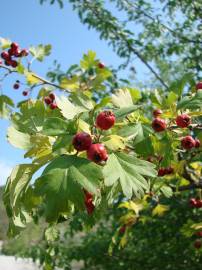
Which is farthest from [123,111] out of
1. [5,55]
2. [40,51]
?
[40,51]

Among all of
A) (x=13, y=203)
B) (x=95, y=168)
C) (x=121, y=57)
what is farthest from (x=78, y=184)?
(x=121, y=57)

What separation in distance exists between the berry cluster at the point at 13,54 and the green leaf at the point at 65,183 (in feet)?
7.11

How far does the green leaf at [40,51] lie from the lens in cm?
353

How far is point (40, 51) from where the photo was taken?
11.7ft

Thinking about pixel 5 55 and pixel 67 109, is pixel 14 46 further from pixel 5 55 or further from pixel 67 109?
pixel 67 109

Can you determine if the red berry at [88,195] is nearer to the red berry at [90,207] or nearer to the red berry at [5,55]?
the red berry at [90,207]

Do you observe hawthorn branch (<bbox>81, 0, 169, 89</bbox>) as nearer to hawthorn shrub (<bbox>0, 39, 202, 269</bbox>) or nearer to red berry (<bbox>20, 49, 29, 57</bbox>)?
red berry (<bbox>20, 49, 29, 57</bbox>)

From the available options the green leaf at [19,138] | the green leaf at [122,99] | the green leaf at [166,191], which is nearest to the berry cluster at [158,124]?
the green leaf at [122,99]

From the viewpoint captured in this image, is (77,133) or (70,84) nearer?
(77,133)

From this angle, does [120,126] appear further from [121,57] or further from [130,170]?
[121,57]

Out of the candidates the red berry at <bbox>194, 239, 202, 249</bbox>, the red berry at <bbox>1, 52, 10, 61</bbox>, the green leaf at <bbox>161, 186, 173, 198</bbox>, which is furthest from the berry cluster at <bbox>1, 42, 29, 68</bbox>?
the red berry at <bbox>194, 239, 202, 249</bbox>

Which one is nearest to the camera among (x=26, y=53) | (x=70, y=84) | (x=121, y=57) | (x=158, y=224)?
(x=70, y=84)

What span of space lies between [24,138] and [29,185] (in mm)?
176

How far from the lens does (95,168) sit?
133cm
